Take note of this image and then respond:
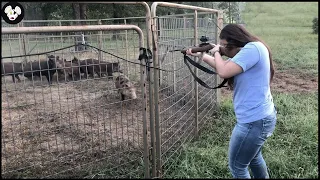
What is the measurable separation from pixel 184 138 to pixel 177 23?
3467 millimetres

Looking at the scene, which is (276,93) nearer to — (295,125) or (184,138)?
(295,125)

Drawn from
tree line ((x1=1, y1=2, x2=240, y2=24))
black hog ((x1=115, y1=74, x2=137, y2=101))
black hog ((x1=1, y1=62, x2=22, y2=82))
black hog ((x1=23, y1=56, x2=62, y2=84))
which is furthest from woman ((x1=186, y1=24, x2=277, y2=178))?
tree line ((x1=1, y1=2, x2=240, y2=24))

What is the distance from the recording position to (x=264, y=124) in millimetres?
2812

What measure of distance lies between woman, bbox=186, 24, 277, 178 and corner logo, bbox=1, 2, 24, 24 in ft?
6.50

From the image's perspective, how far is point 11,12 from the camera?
3.19m

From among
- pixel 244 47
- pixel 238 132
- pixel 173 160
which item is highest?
pixel 244 47

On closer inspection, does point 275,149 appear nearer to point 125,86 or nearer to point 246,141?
point 246,141

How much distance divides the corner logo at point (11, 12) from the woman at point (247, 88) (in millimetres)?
1980

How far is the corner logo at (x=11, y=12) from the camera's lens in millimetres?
3069

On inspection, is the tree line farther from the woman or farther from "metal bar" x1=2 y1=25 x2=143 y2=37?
the woman

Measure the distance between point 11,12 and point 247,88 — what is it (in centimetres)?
235

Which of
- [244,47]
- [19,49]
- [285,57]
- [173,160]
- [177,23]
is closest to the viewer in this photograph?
[244,47]

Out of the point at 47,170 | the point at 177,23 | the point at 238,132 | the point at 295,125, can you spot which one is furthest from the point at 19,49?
the point at 238,132

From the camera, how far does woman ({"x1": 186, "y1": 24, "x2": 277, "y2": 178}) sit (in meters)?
2.67
